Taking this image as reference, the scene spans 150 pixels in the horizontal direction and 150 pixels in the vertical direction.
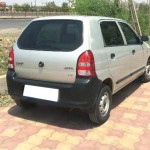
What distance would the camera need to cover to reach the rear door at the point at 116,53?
4779mm

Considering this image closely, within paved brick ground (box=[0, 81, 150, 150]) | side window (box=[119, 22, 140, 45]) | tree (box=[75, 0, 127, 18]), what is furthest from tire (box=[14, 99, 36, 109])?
tree (box=[75, 0, 127, 18])

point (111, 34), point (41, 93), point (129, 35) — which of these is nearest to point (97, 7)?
point (129, 35)

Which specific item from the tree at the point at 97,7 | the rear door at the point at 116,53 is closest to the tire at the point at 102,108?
the rear door at the point at 116,53

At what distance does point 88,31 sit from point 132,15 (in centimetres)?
957

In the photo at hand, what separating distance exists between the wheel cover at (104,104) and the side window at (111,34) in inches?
32.4

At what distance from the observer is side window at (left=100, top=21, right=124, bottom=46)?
15.7 ft

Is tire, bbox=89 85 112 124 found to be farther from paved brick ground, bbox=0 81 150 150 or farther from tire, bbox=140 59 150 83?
tire, bbox=140 59 150 83

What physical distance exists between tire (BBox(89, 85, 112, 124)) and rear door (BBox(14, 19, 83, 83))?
58 cm

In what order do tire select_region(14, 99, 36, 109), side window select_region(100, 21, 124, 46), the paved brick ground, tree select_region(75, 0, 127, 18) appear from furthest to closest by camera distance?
1. tree select_region(75, 0, 127, 18)
2. tire select_region(14, 99, 36, 109)
3. side window select_region(100, 21, 124, 46)
4. the paved brick ground

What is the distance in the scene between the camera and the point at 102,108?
4.74 meters

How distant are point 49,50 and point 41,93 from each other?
0.64 m

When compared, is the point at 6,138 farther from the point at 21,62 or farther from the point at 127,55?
the point at 127,55

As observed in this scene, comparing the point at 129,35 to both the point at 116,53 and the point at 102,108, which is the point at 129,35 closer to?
the point at 116,53

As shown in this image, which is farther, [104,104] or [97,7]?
[97,7]
